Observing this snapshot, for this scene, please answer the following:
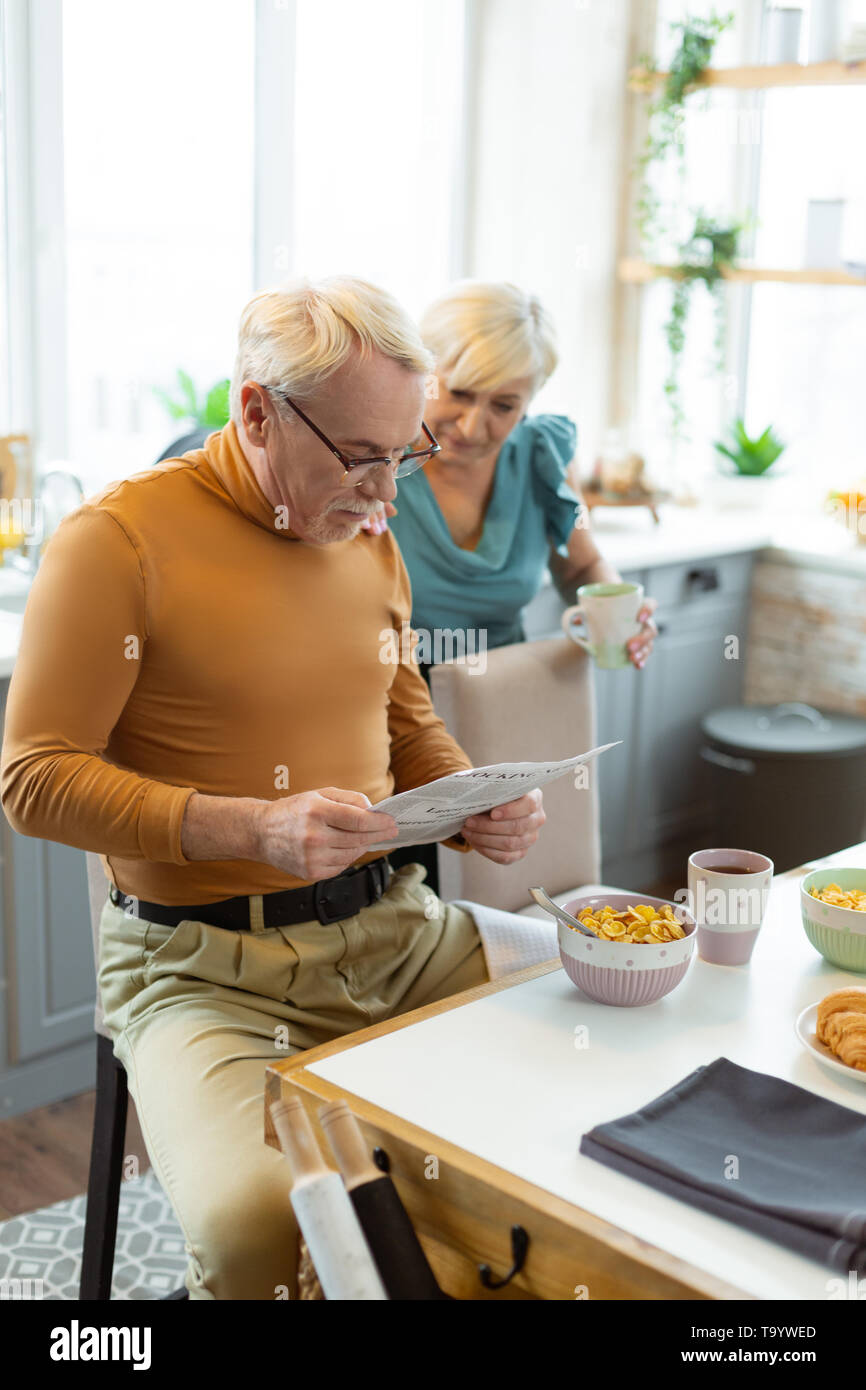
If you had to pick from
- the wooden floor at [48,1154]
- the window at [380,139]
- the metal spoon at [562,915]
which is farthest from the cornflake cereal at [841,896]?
the window at [380,139]

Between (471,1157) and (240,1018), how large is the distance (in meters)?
0.52

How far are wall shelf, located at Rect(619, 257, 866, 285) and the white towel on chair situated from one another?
236 centimetres

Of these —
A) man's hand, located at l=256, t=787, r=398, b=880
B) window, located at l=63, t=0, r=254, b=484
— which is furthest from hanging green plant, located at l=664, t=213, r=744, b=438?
man's hand, located at l=256, t=787, r=398, b=880

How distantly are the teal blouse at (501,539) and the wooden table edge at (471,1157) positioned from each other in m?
1.02

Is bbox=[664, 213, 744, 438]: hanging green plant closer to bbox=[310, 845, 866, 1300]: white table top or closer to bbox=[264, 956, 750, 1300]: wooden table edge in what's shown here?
bbox=[310, 845, 866, 1300]: white table top

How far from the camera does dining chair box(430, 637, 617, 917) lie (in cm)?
206

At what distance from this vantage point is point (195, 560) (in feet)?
5.00

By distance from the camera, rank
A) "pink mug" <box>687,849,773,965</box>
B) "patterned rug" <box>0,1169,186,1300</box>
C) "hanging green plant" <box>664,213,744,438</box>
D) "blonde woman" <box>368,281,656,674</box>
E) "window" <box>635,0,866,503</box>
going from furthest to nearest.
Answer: "window" <box>635,0,866,503</box>
"hanging green plant" <box>664,213,744,438</box>
"blonde woman" <box>368,281,656,674</box>
"patterned rug" <box>0,1169,186,1300</box>
"pink mug" <box>687,849,773,965</box>

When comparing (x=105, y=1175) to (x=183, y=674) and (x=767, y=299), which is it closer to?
(x=183, y=674)

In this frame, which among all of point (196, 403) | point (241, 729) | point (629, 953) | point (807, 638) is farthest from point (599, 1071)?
point (807, 638)

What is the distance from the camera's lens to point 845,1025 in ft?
3.95

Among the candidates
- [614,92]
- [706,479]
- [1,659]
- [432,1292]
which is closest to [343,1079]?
[432,1292]

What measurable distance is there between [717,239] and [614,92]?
1.73 feet

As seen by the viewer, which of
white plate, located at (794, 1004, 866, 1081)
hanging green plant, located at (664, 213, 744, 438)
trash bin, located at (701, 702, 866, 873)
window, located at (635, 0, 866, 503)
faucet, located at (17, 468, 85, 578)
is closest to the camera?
white plate, located at (794, 1004, 866, 1081)
